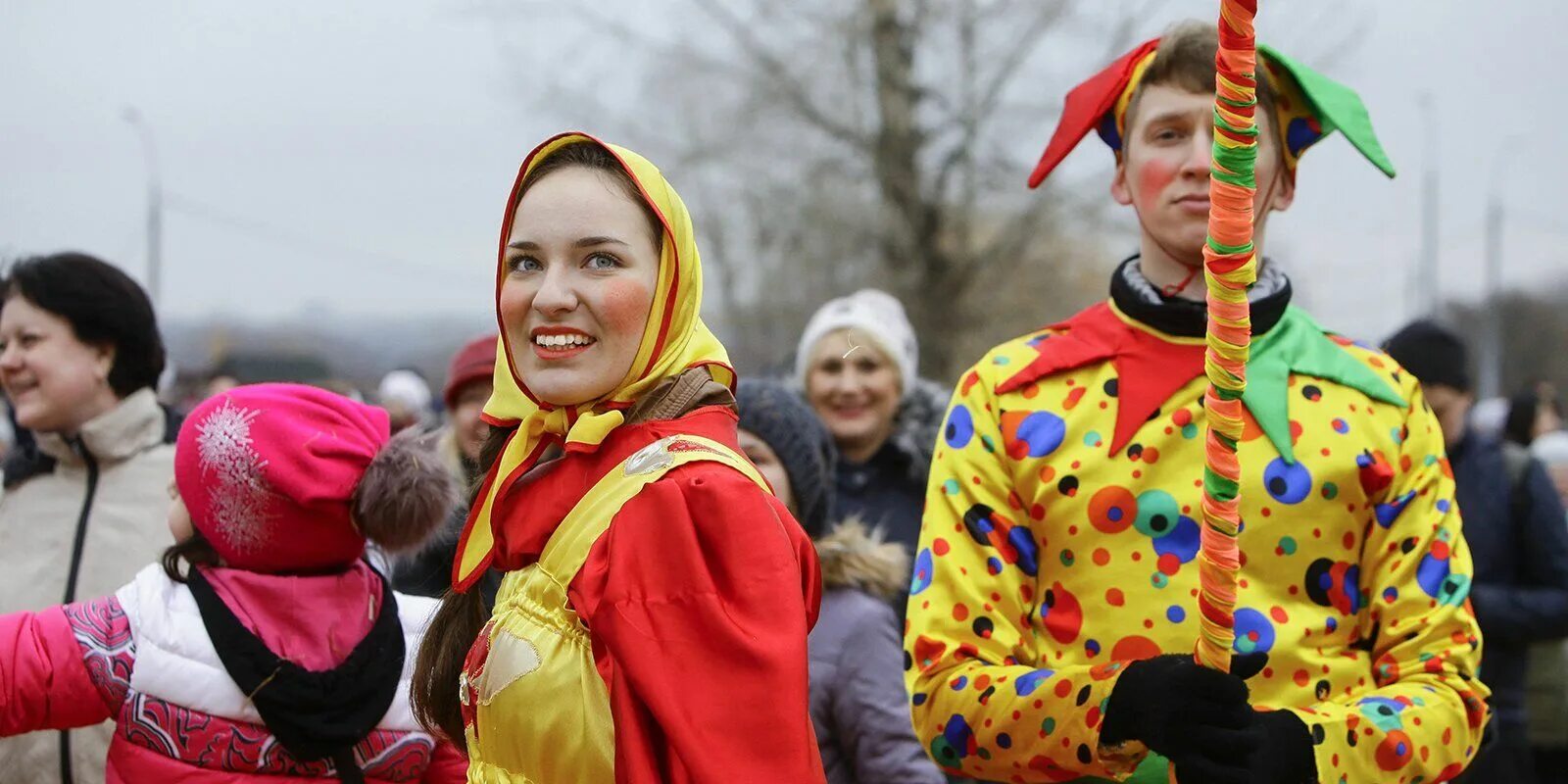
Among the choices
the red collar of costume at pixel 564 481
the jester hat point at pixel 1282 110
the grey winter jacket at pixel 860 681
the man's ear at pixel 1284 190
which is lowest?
the grey winter jacket at pixel 860 681

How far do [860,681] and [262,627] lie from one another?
1.32 meters

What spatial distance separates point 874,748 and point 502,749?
Answer: 1428 millimetres

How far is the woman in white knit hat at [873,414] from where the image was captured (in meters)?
4.93

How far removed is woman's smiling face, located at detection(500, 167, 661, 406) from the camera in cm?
217

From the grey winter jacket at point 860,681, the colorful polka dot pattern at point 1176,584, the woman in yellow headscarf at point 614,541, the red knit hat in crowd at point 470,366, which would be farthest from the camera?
the red knit hat in crowd at point 470,366

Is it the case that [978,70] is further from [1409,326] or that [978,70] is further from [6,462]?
[6,462]

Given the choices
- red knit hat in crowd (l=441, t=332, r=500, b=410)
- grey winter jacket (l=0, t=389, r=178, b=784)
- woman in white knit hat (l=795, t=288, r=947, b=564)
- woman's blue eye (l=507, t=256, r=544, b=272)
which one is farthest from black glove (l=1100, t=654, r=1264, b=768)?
red knit hat in crowd (l=441, t=332, r=500, b=410)

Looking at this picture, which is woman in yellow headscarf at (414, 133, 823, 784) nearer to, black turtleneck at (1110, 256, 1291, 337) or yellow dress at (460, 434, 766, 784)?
yellow dress at (460, 434, 766, 784)

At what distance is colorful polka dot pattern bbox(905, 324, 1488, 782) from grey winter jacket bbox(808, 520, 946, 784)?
85 centimetres

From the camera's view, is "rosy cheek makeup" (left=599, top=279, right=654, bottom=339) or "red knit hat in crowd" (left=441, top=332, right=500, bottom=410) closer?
"rosy cheek makeup" (left=599, top=279, right=654, bottom=339)

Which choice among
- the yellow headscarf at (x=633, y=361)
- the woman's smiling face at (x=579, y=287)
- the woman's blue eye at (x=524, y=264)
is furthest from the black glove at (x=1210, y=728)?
the woman's blue eye at (x=524, y=264)

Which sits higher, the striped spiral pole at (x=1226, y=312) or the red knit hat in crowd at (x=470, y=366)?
the striped spiral pole at (x=1226, y=312)

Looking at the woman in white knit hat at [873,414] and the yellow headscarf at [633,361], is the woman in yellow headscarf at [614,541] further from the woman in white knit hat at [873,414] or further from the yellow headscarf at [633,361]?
the woman in white knit hat at [873,414]

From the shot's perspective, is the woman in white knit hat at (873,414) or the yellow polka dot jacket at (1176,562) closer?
the yellow polka dot jacket at (1176,562)
